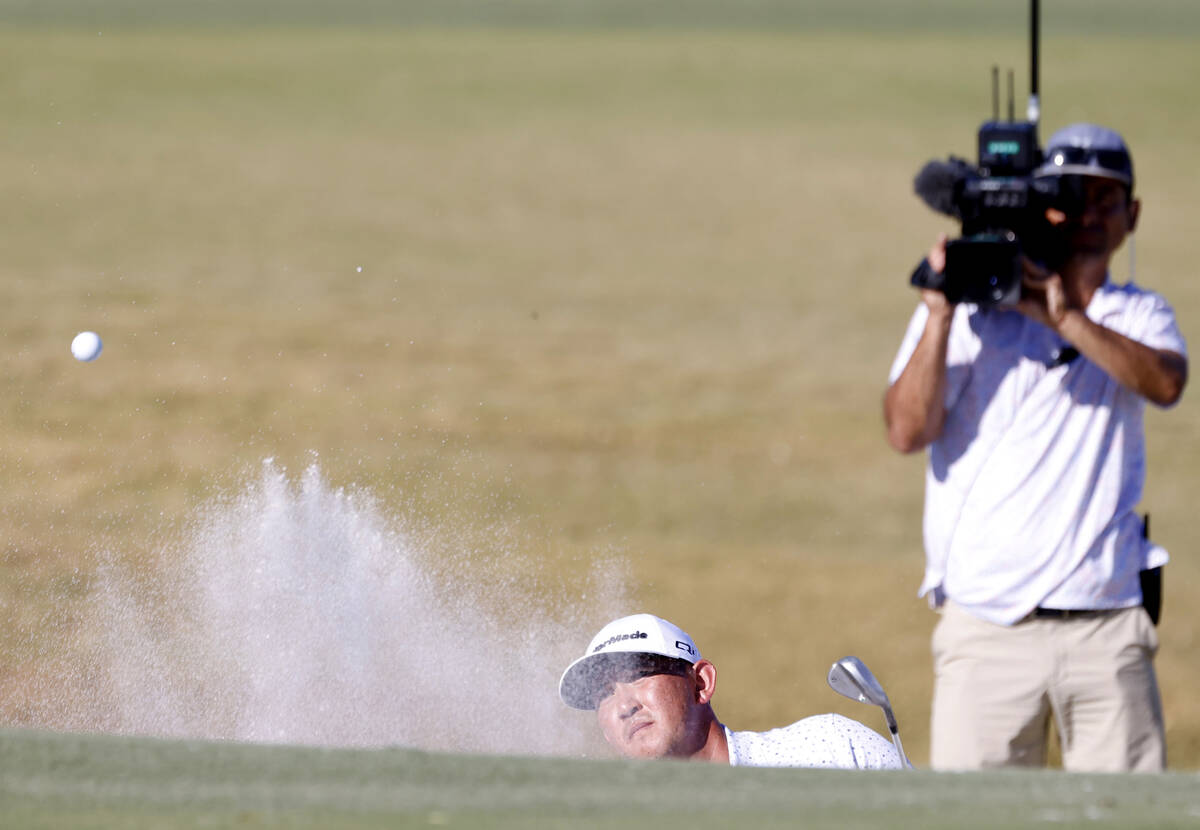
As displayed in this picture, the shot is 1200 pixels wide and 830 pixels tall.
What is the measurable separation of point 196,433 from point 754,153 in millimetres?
14704

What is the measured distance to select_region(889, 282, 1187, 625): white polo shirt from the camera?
349cm

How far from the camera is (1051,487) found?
350 centimetres

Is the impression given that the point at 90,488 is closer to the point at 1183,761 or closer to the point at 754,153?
the point at 1183,761

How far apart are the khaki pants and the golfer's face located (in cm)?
54

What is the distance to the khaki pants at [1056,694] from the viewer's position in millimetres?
3502

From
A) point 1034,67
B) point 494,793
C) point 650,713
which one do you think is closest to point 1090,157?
point 1034,67

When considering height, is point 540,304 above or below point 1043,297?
above

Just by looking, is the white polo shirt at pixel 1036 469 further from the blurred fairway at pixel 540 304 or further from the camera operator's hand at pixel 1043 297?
the blurred fairway at pixel 540 304

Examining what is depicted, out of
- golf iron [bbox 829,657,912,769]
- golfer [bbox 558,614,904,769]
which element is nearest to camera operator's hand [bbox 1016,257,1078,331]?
golf iron [bbox 829,657,912,769]

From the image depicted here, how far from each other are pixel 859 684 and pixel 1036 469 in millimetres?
618

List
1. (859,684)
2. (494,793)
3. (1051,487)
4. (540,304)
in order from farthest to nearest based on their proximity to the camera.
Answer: (540,304), (1051,487), (859,684), (494,793)

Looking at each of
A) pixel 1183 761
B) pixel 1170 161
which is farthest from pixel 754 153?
pixel 1183 761

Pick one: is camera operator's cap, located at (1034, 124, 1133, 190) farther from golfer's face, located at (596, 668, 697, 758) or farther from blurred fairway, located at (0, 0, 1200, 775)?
blurred fairway, located at (0, 0, 1200, 775)

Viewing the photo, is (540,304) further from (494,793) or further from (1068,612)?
(494,793)
